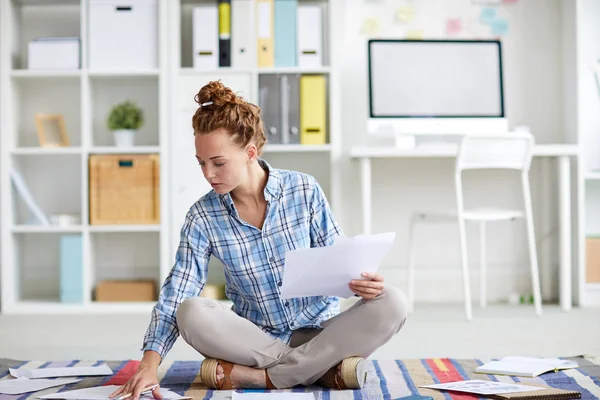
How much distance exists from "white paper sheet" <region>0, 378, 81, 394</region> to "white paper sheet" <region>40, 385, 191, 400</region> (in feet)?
0.37

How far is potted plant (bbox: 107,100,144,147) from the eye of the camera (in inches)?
148

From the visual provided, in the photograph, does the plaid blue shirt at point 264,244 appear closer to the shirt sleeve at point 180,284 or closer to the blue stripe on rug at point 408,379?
the shirt sleeve at point 180,284

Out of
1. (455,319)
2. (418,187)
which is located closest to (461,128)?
(418,187)

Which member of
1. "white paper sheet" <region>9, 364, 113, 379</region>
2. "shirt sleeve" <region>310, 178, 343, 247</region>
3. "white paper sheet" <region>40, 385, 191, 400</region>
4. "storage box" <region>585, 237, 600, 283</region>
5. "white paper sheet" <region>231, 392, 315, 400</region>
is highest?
"shirt sleeve" <region>310, 178, 343, 247</region>

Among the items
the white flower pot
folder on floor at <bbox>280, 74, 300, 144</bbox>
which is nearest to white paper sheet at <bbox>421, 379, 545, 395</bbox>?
folder on floor at <bbox>280, 74, 300, 144</bbox>

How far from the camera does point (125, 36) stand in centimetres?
373

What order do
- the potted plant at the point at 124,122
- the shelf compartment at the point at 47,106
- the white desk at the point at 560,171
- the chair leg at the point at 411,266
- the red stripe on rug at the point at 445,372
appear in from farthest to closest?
the shelf compartment at the point at 47,106 < the potted plant at the point at 124,122 < the chair leg at the point at 411,266 < the white desk at the point at 560,171 < the red stripe on rug at the point at 445,372

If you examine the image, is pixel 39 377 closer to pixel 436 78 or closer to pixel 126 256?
pixel 126 256

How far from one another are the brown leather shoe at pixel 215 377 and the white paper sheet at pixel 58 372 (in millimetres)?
321

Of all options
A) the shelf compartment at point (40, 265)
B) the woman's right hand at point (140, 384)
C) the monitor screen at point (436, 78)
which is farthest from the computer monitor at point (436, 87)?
the woman's right hand at point (140, 384)

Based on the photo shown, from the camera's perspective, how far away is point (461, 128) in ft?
12.3

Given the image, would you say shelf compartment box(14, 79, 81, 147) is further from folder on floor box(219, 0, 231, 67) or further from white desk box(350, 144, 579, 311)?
white desk box(350, 144, 579, 311)

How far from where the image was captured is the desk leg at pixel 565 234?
352cm

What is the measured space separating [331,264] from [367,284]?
0.37 feet
